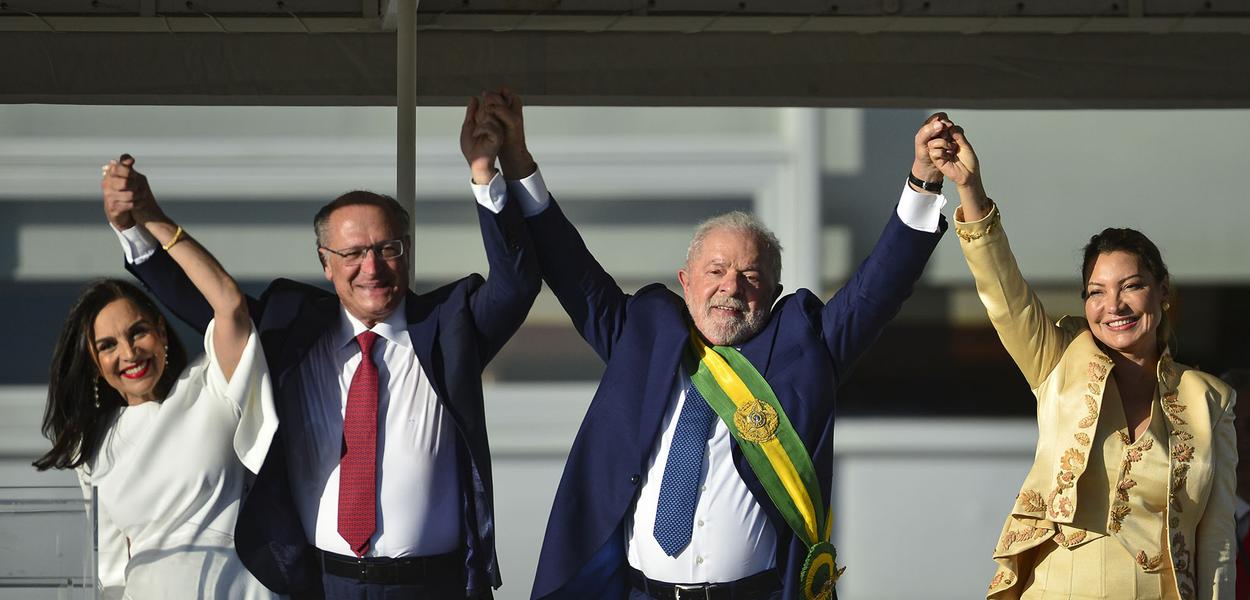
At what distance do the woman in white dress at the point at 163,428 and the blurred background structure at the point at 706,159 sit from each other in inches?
55.0

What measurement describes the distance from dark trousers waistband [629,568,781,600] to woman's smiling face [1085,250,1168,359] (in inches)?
38.2

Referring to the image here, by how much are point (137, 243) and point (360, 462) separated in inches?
27.9

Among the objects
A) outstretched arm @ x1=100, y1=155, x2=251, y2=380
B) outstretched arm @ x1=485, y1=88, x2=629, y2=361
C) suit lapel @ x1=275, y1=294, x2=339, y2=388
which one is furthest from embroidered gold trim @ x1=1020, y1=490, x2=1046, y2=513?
outstretched arm @ x1=100, y1=155, x2=251, y2=380

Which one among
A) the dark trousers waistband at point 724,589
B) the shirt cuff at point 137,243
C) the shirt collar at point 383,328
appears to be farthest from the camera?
the shirt collar at point 383,328

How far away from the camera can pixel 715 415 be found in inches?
132

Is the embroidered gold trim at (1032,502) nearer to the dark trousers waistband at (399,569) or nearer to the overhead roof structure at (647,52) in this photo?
the dark trousers waistband at (399,569)

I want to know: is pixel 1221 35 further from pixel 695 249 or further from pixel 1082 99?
pixel 695 249

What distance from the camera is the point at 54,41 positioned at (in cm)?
454

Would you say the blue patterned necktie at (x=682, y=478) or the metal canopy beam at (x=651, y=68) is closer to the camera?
the blue patterned necktie at (x=682, y=478)

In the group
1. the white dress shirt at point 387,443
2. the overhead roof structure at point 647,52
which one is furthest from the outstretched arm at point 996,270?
the overhead roof structure at point 647,52

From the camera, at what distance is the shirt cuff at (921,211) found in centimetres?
326

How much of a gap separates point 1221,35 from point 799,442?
2409mm

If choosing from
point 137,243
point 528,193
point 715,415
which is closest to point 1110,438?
point 715,415

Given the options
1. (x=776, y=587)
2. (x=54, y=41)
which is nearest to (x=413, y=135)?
(x=54, y=41)
